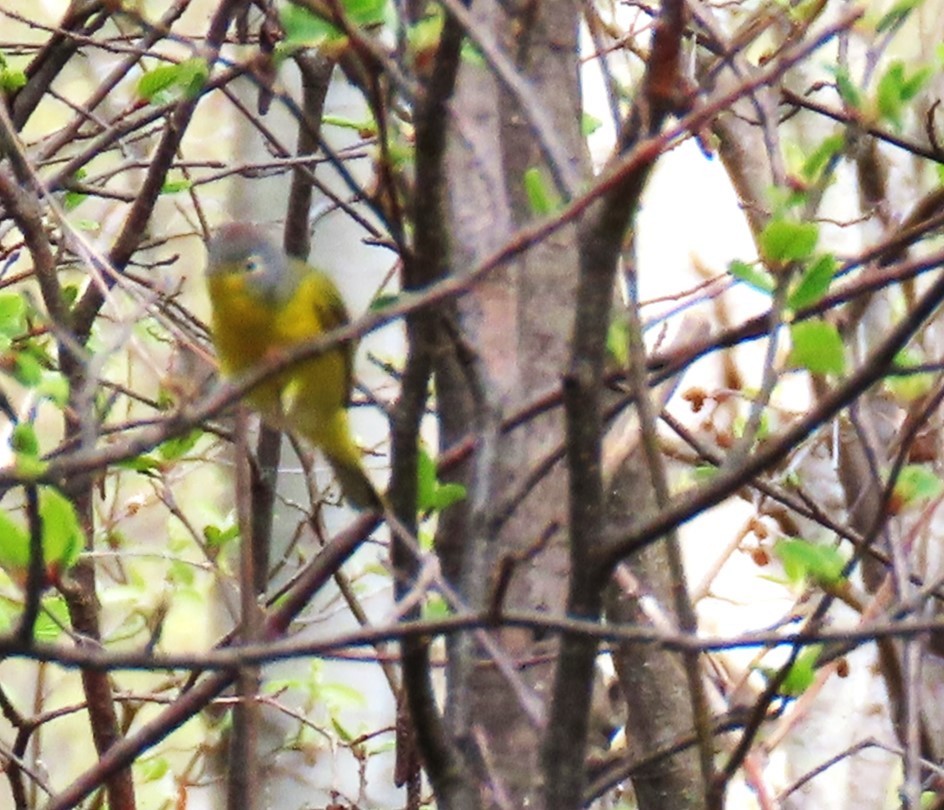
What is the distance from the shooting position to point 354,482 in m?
1.42

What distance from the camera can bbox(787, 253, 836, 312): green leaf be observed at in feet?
2.69

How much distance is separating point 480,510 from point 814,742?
1.94 metres

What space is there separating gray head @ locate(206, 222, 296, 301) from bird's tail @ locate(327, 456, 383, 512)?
0.20m

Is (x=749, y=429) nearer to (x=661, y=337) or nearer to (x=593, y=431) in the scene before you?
(x=593, y=431)

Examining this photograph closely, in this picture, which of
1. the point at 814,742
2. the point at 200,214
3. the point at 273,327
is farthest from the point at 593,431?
the point at 814,742

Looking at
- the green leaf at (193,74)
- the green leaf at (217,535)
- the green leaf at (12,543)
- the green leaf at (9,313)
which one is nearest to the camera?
the green leaf at (12,543)

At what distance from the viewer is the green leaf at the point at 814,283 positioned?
0.82m

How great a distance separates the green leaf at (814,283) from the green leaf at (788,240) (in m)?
0.01

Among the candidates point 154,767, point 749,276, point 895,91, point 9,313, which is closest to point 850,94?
point 895,91

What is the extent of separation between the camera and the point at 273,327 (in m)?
1.45

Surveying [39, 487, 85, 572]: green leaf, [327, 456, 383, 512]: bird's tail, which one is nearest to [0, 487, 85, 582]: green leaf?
[39, 487, 85, 572]: green leaf

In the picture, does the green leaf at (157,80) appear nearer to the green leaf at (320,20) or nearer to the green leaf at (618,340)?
the green leaf at (320,20)

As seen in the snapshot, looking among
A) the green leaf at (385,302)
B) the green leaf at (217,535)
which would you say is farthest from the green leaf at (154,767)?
the green leaf at (385,302)

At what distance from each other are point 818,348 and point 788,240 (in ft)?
0.23
